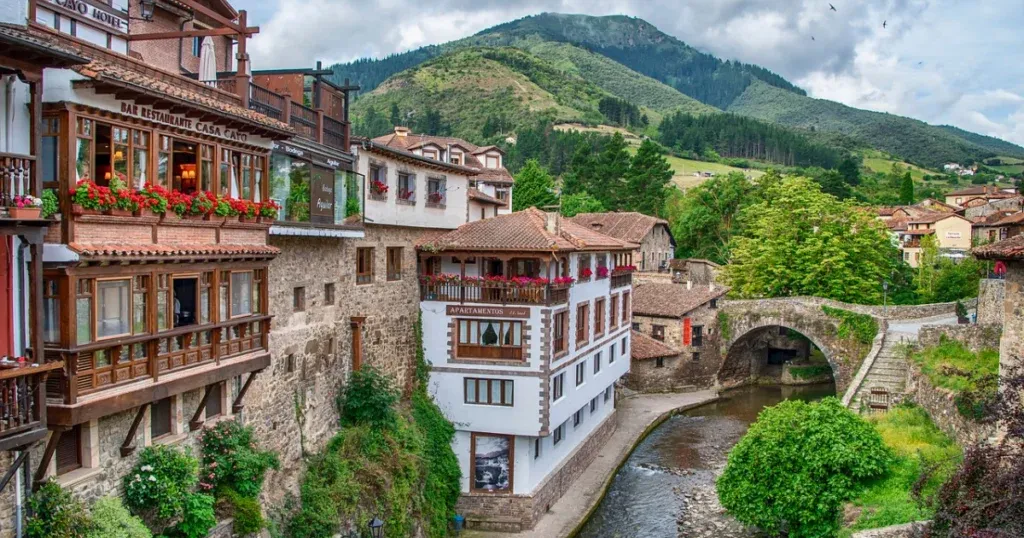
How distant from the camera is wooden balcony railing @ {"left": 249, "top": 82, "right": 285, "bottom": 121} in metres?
16.9

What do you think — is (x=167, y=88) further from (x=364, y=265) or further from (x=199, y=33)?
(x=364, y=265)

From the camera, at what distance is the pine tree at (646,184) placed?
7088 cm

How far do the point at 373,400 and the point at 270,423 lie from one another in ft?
13.8

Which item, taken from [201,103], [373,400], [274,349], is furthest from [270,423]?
[201,103]

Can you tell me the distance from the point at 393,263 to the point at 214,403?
31.9ft

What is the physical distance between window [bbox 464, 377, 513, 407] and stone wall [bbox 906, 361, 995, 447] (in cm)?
1245

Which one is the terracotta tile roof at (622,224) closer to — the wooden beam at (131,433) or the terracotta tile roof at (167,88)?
the terracotta tile roof at (167,88)

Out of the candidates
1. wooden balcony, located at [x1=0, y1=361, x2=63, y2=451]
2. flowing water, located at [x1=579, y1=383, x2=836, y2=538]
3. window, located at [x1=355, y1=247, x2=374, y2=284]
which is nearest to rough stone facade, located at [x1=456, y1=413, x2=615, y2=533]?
flowing water, located at [x1=579, y1=383, x2=836, y2=538]

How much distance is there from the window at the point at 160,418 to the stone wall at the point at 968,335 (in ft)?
87.9

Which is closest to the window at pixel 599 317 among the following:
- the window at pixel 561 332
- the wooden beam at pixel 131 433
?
the window at pixel 561 332

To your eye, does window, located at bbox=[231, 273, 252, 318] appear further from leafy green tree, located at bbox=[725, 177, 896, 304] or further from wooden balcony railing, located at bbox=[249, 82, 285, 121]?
leafy green tree, located at bbox=[725, 177, 896, 304]

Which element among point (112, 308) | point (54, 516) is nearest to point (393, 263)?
point (112, 308)

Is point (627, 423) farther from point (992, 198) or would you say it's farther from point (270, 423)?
point (992, 198)

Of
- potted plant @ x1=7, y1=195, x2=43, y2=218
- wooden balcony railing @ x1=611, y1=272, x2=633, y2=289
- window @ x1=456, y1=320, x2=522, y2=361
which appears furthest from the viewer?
wooden balcony railing @ x1=611, y1=272, x2=633, y2=289
